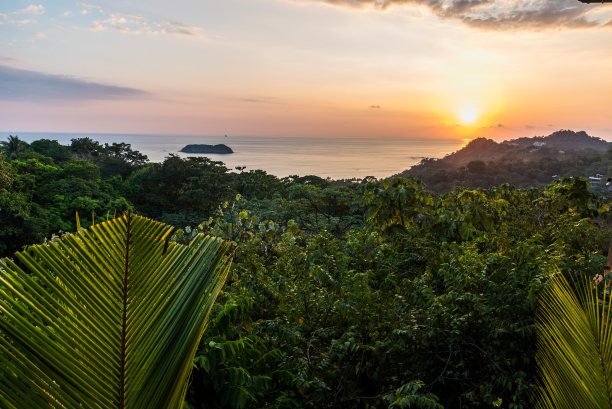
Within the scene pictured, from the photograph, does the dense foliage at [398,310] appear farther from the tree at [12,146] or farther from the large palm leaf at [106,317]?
the tree at [12,146]

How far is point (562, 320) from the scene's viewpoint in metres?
2.03

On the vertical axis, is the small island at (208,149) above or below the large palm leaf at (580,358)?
above

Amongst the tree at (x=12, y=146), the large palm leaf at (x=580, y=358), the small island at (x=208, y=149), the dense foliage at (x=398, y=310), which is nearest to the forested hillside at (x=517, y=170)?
the dense foliage at (x=398, y=310)

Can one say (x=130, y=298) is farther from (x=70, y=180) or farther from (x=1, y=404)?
(x=70, y=180)

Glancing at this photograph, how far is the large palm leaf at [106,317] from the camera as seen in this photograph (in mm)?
1203

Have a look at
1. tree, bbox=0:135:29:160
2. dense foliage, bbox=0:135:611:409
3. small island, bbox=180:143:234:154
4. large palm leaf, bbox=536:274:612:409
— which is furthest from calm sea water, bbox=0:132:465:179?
large palm leaf, bbox=536:274:612:409

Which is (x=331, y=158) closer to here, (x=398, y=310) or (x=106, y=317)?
(x=398, y=310)

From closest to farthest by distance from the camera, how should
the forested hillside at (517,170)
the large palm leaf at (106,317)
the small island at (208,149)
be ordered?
1. the large palm leaf at (106,317)
2. the forested hillside at (517,170)
3. the small island at (208,149)

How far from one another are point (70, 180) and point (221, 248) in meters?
30.0

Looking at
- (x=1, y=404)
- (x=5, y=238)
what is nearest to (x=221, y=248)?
(x=1, y=404)

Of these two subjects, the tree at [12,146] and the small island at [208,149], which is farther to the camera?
the small island at [208,149]

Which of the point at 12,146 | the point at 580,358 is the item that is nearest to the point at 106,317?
the point at 580,358

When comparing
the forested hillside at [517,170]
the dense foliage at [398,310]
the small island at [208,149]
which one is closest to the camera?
the dense foliage at [398,310]

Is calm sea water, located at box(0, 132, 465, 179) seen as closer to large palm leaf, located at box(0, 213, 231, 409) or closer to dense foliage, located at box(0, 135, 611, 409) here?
dense foliage, located at box(0, 135, 611, 409)
